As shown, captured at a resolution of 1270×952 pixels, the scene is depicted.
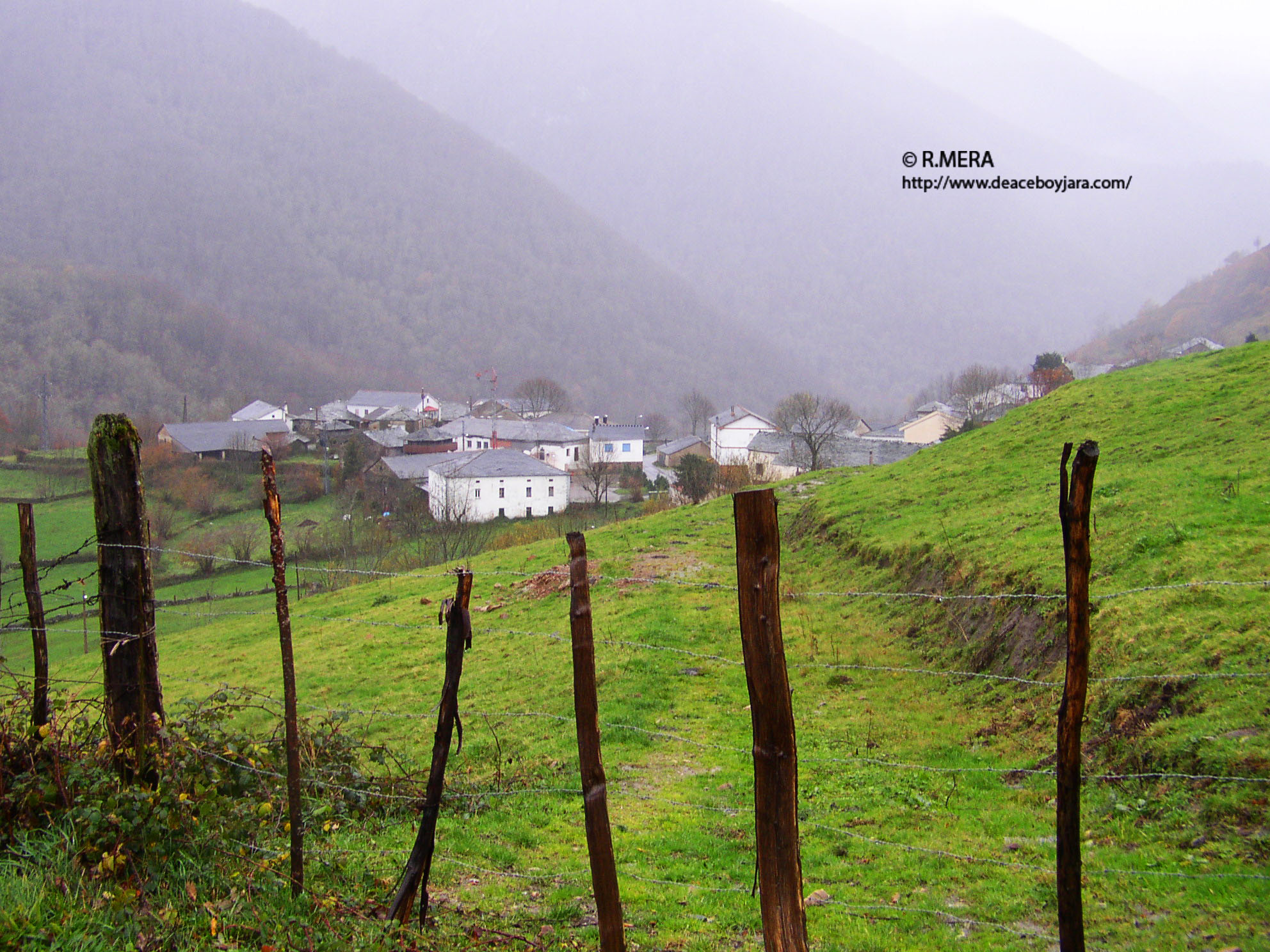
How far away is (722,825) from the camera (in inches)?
294

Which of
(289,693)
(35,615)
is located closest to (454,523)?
(35,615)

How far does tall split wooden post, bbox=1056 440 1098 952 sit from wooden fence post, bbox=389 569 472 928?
3109mm

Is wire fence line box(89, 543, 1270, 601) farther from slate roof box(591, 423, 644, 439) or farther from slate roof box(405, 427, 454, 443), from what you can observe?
slate roof box(591, 423, 644, 439)

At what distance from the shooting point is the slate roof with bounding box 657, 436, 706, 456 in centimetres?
10112

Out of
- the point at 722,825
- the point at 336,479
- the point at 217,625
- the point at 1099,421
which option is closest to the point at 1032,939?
the point at 722,825

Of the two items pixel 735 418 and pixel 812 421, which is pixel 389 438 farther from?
pixel 812 421

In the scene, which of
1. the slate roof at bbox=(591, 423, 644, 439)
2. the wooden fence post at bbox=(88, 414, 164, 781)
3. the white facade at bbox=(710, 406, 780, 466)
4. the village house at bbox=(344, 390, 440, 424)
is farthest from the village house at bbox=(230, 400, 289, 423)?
the wooden fence post at bbox=(88, 414, 164, 781)

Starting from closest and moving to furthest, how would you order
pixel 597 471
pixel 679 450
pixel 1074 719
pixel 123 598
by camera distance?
pixel 1074 719 < pixel 123 598 < pixel 597 471 < pixel 679 450

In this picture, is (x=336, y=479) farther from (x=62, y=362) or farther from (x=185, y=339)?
(x=185, y=339)

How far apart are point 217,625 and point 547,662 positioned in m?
22.0

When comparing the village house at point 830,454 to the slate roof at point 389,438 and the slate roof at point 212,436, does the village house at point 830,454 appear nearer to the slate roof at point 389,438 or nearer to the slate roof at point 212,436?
the slate roof at point 389,438

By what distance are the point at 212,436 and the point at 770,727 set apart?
92.3 metres

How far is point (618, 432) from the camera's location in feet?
→ 334

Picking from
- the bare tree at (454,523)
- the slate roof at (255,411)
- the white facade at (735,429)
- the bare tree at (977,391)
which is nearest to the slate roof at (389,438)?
the bare tree at (454,523)
